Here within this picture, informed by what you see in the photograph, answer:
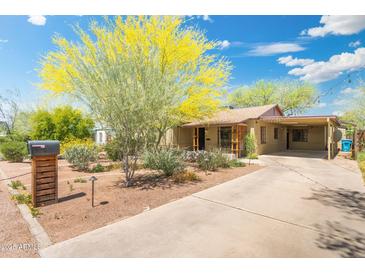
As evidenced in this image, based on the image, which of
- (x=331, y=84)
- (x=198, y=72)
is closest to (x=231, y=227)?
(x=198, y=72)

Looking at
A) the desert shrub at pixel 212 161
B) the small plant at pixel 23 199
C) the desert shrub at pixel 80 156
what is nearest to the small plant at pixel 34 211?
the small plant at pixel 23 199

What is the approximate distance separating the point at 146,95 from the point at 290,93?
32213mm

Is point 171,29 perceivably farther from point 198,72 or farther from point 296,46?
point 296,46

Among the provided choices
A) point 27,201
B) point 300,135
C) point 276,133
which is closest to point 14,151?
point 27,201

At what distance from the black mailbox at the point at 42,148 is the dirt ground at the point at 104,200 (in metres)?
1.27

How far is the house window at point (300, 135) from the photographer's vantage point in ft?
66.4

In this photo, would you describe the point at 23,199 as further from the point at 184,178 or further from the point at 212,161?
the point at 212,161

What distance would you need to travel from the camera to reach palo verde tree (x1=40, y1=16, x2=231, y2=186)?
223 inches

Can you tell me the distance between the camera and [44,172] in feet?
15.8

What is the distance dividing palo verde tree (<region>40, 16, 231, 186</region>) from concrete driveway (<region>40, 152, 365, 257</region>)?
287 cm

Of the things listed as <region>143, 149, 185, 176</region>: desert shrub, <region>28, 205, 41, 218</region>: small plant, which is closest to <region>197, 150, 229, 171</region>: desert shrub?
<region>143, 149, 185, 176</region>: desert shrub

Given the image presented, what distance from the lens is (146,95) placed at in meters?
5.83
